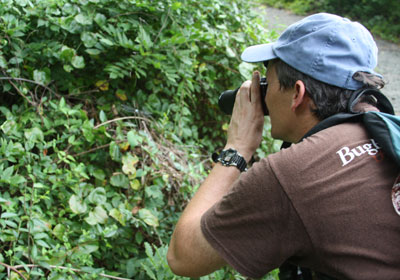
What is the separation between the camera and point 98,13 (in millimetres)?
2453

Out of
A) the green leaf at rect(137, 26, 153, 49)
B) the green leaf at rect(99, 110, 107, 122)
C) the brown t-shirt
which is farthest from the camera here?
the green leaf at rect(137, 26, 153, 49)

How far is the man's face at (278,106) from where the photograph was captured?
1481mm

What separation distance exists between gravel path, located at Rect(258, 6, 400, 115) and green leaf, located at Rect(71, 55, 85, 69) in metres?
2.38

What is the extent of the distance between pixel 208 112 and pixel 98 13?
4.00ft

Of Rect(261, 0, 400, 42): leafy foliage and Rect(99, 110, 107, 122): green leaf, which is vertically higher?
Rect(99, 110, 107, 122): green leaf

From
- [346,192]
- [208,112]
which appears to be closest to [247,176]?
[346,192]

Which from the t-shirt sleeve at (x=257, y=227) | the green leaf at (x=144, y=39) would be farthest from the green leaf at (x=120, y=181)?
the t-shirt sleeve at (x=257, y=227)

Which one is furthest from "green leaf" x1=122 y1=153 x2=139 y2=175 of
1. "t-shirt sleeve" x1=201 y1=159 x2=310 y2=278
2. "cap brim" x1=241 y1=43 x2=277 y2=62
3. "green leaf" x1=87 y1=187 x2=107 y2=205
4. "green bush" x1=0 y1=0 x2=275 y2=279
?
"t-shirt sleeve" x1=201 y1=159 x2=310 y2=278

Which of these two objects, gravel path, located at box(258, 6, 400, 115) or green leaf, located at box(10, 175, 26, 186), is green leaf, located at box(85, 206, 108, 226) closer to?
green leaf, located at box(10, 175, 26, 186)

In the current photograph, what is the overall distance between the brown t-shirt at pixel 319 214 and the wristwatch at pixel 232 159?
0.36 metres

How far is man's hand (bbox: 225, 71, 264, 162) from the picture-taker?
1.66 metres

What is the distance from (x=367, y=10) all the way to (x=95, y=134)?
926 centimetres

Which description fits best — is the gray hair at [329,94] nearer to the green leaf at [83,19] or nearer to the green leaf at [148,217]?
the green leaf at [148,217]

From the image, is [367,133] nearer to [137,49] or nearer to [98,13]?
[137,49]
